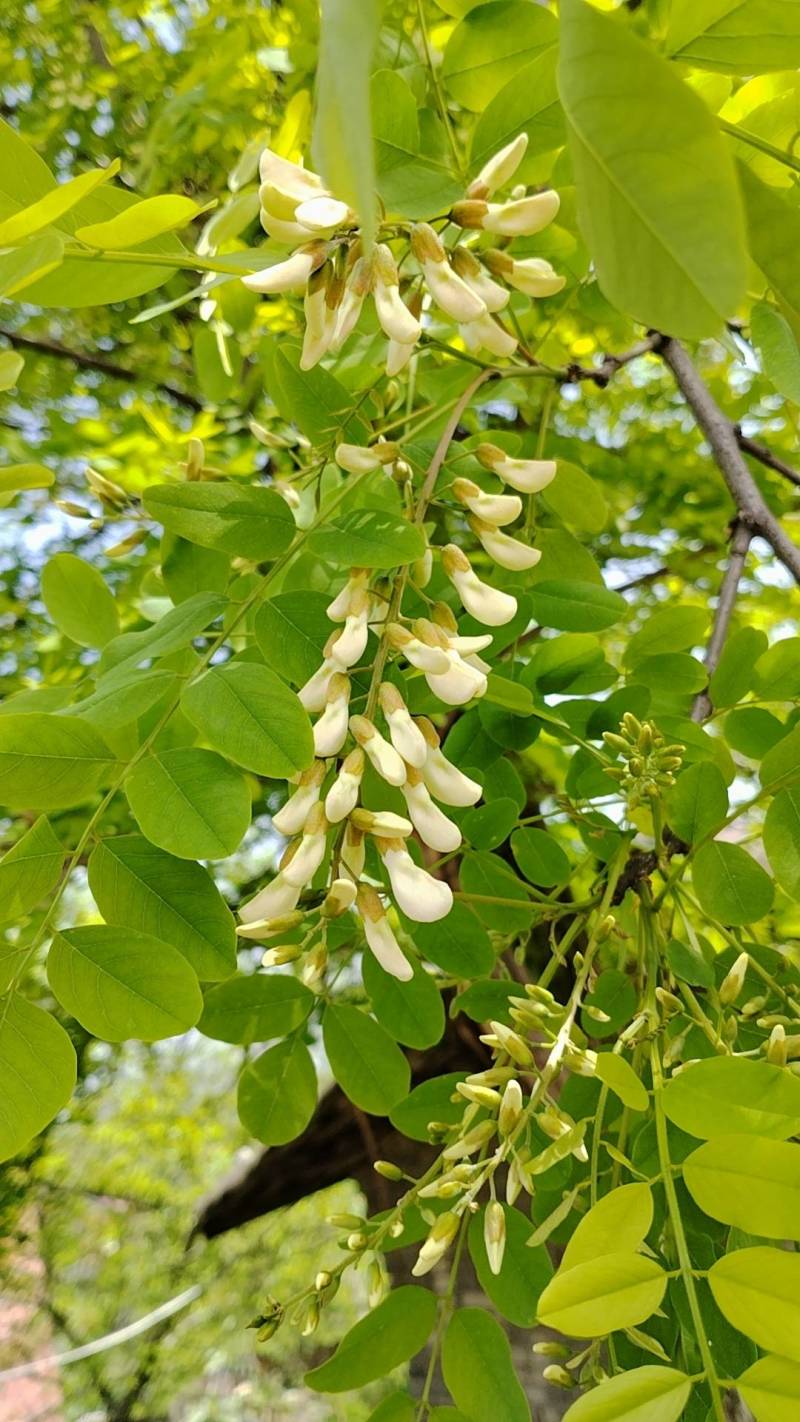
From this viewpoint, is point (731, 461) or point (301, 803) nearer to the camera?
point (301, 803)

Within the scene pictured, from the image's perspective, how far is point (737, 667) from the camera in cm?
52

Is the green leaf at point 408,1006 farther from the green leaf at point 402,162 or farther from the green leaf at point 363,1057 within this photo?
the green leaf at point 402,162

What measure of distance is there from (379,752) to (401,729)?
15 mm

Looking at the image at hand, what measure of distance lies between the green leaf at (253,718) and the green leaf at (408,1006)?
18cm

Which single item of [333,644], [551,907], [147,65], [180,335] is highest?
[147,65]

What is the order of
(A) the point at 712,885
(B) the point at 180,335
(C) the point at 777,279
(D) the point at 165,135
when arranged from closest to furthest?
1. (C) the point at 777,279
2. (A) the point at 712,885
3. (D) the point at 165,135
4. (B) the point at 180,335

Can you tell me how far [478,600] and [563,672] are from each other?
0.45 feet

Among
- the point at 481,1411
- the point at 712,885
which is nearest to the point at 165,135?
the point at 712,885

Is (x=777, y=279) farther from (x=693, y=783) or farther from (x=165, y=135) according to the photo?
(x=165, y=135)

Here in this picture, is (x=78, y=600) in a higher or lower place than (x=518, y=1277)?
higher

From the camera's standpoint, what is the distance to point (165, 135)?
1.09m

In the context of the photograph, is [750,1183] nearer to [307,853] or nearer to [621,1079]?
[621,1079]

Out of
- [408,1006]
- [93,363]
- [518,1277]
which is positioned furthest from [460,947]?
[93,363]

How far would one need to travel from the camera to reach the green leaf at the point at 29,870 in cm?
35
